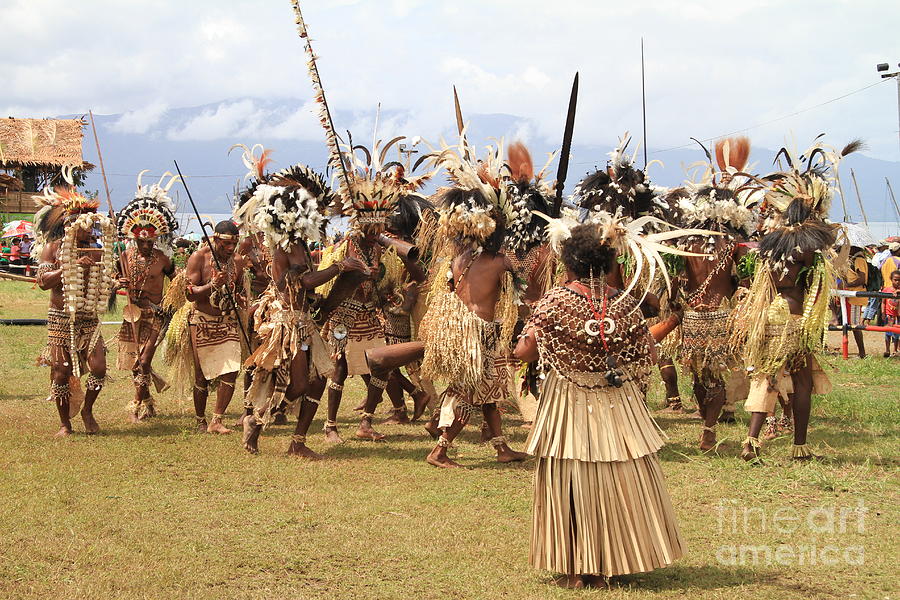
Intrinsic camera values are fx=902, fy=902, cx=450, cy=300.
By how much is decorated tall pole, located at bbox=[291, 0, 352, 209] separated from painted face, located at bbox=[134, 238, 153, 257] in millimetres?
2407

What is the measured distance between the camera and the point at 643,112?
1038 cm

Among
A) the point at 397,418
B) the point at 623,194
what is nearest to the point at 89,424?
the point at 397,418

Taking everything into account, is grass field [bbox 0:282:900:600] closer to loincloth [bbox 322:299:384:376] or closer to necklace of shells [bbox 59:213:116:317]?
loincloth [bbox 322:299:384:376]

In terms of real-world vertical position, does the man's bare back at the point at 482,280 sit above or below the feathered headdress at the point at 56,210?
below

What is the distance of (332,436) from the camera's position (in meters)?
8.35

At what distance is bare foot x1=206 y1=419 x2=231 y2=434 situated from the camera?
870 centimetres

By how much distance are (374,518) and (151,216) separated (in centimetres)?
454

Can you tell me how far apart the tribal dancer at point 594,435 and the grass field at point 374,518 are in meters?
0.25

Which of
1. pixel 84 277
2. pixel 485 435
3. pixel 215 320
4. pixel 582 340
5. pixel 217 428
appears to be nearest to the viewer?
pixel 582 340

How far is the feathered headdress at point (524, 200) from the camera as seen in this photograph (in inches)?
310

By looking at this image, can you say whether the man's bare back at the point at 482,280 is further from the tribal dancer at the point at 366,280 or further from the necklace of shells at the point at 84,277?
the necklace of shells at the point at 84,277

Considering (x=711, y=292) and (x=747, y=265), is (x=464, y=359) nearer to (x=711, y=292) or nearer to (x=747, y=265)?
(x=711, y=292)

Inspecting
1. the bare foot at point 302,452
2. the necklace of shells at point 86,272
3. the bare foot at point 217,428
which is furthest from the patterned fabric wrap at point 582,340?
the necklace of shells at point 86,272

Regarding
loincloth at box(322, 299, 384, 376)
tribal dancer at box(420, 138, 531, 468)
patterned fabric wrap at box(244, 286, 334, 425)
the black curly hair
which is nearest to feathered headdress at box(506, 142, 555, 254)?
tribal dancer at box(420, 138, 531, 468)
